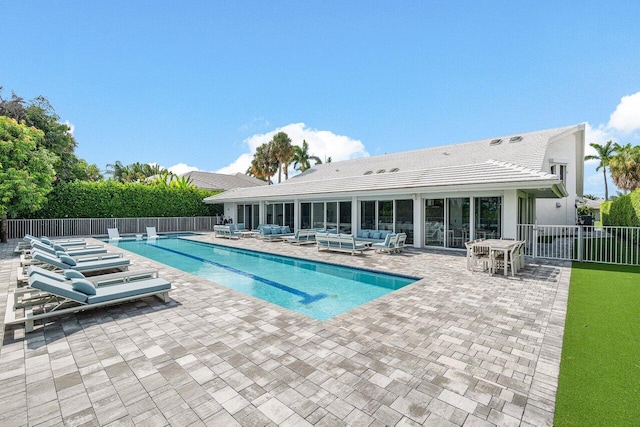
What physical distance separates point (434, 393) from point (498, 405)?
0.61 meters

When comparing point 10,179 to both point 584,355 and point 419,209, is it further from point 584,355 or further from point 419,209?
point 584,355

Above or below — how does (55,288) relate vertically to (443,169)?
below

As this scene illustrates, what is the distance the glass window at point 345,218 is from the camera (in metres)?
17.7

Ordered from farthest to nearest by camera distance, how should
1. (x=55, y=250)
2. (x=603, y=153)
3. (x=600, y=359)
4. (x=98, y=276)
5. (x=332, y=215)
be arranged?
(x=603, y=153) → (x=332, y=215) → (x=55, y=250) → (x=98, y=276) → (x=600, y=359)

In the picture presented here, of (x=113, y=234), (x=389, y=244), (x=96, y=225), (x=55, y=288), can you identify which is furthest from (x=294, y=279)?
(x=96, y=225)

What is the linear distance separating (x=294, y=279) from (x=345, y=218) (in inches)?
340

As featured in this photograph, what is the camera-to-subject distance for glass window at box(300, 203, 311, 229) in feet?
66.2

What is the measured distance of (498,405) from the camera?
9.68 ft

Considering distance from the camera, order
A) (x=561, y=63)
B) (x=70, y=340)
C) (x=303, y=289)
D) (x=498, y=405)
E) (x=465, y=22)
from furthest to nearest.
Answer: (x=561, y=63), (x=465, y=22), (x=303, y=289), (x=70, y=340), (x=498, y=405)

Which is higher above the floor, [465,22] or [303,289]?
[465,22]

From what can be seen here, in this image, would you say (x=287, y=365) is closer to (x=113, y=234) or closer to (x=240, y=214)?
(x=113, y=234)

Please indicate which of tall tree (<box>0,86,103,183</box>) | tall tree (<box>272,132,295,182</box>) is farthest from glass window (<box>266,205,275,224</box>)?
tall tree (<box>0,86,103,183</box>)

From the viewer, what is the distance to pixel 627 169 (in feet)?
93.8

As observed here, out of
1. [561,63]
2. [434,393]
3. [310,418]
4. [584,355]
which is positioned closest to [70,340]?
Answer: [310,418]
